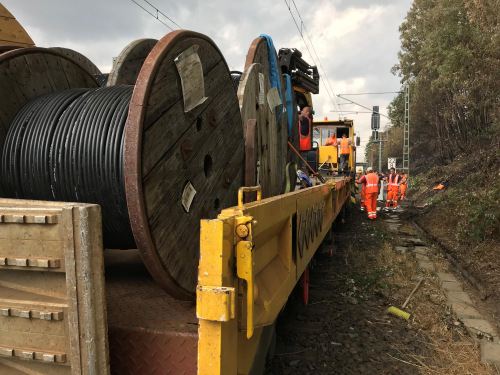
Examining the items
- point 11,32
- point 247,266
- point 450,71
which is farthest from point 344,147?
point 247,266

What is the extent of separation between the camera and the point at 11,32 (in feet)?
9.59

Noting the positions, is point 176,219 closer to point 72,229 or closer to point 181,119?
point 181,119

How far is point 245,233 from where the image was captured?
4.33ft

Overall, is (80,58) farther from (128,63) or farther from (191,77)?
(191,77)

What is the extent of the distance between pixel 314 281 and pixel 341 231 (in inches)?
173

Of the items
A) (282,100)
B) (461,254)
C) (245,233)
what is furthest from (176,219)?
(461,254)

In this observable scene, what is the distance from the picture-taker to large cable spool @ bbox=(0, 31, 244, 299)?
157 centimetres

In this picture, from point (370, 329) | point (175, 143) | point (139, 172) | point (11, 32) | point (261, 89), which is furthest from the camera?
point (370, 329)

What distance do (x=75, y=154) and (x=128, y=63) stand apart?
1462 millimetres

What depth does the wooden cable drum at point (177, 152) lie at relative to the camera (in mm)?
1562

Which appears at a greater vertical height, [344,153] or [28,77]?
[28,77]

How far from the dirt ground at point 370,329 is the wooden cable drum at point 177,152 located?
56.0 inches

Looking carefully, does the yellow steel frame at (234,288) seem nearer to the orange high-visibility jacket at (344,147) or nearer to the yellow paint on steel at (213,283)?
the yellow paint on steel at (213,283)

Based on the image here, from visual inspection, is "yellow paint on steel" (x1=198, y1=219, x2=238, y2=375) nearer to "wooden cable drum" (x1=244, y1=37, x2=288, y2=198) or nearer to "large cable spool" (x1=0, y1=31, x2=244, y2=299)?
"large cable spool" (x1=0, y1=31, x2=244, y2=299)
